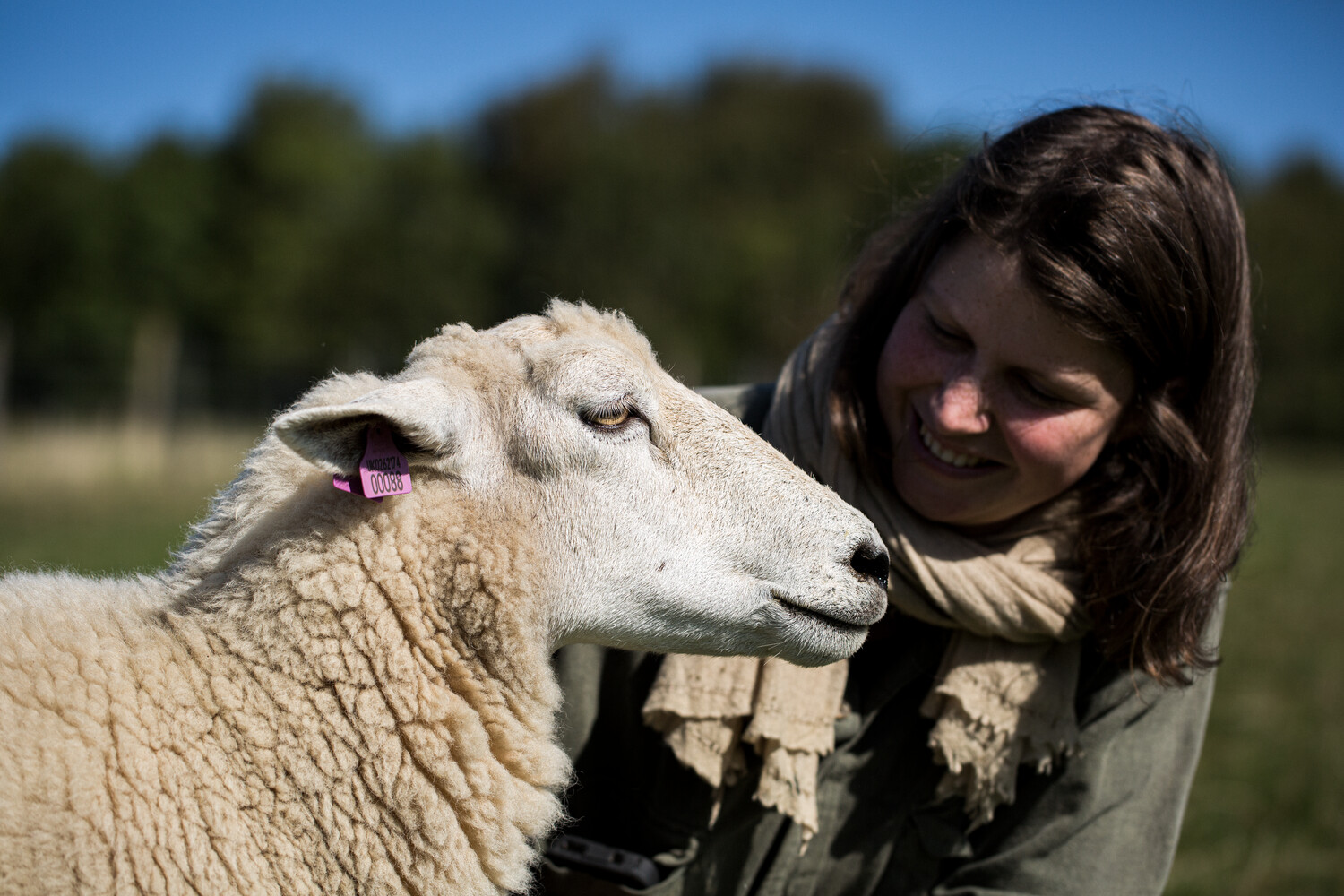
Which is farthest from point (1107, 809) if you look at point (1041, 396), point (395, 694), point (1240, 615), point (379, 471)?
point (1240, 615)

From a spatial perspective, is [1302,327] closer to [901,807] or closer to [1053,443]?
[1053,443]

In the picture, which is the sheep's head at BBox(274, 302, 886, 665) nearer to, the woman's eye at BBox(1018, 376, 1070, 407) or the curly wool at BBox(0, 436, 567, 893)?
the curly wool at BBox(0, 436, 567, 893)

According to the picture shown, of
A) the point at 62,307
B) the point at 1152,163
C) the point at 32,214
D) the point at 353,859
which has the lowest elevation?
the point at 62,307

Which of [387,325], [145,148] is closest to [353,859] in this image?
[387,325]

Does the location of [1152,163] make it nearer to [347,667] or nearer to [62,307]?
[347,667]

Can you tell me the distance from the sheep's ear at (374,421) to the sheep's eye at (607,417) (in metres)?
0.28

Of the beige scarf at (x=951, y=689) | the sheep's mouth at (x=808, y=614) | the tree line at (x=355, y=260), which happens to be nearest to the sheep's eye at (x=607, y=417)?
the sheep's mouth at (x=808, y=614)

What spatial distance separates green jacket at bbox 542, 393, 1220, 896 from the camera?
238 centimetres

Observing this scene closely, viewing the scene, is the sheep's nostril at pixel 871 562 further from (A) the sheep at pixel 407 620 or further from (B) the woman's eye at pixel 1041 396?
(B) the woman's eye at pixel 1041 396

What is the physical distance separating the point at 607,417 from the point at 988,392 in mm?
965

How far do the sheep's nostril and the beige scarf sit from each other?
1.03 feet

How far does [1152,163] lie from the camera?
7.61 feet

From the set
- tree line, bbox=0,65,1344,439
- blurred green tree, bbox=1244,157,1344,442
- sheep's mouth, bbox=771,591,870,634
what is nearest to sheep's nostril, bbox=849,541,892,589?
sheep's mouth, bbox=771,591,870,634

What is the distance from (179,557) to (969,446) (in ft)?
6.07
